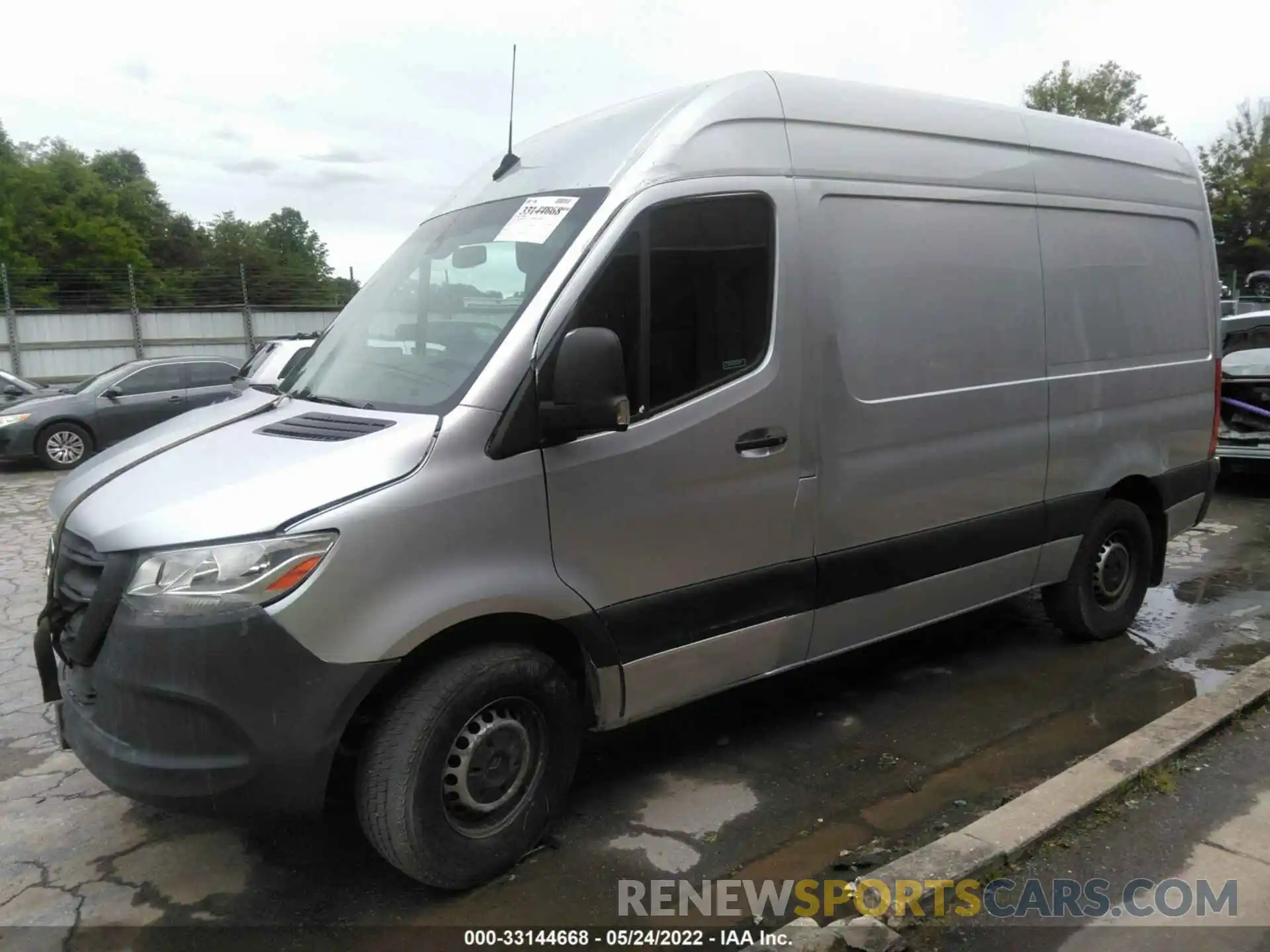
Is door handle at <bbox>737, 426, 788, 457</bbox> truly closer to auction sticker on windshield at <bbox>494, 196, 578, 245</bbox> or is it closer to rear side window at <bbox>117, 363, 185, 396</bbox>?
auction sticker on windshield at <bbox>494, 196, 578, 245</bbox>

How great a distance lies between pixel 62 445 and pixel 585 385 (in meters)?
12.2

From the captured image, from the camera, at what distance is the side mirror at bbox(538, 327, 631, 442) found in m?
2.91

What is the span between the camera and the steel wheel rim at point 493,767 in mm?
2951

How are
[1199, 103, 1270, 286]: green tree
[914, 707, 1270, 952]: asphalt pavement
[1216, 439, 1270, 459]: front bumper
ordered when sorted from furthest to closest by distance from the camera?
[1199, 103, 1270, 286]: green tree, [1216, 439, 1270, 459]: front bumper, [914, 707, 1270, 952]: asphalt pavement

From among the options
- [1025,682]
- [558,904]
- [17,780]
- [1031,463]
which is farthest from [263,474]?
[1025,682]

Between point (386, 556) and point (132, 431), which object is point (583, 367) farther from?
point (132, 431)

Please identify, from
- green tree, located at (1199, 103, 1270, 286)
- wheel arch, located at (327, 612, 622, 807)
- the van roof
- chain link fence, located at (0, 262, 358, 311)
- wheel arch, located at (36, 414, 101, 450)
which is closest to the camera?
wheel arch, located at (327, 612, 622, 807)

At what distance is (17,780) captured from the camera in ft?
12.6

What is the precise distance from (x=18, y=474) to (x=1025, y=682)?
488 inches

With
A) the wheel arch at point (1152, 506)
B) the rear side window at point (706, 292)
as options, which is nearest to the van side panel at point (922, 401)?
the rear side window at point (706, 292)

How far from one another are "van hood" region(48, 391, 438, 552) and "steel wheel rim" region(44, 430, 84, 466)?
10.8 m

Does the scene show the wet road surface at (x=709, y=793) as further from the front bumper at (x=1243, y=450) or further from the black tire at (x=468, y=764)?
the front bumper at (x=1243, y=450)

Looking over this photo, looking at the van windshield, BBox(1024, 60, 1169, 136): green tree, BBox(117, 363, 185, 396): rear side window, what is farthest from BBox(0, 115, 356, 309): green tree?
BBox(1024, 60, 1169, 136): green tree

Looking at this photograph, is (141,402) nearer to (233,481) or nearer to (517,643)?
(233,481)
